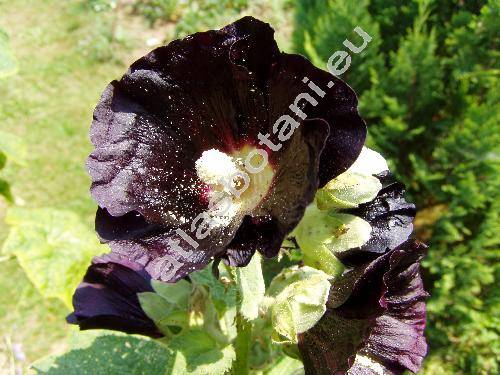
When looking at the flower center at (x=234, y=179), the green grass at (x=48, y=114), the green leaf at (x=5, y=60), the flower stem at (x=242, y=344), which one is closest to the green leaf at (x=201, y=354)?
the flower stem at (x=242, y=344)

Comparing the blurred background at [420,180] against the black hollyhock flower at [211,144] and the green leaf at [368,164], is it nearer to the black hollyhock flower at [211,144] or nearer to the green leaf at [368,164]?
the black hollyhock flower at [211,144]

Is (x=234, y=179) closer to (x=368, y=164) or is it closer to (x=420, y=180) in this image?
(x=368, y=164)

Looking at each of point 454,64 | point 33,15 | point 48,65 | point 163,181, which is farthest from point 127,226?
point 33,15

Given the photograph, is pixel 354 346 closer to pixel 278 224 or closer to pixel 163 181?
pixel 278 224

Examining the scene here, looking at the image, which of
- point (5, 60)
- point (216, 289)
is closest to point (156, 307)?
point (216, 289)

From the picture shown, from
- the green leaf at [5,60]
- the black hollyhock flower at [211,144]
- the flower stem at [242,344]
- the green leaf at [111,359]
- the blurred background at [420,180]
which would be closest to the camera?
the black hollyhock flower at [211,144]

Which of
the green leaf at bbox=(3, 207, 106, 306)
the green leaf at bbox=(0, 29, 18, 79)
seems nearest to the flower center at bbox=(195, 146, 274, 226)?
the green leaf at bbox=(0, 29, 18, 79)

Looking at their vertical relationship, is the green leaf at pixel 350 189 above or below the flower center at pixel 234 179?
below
